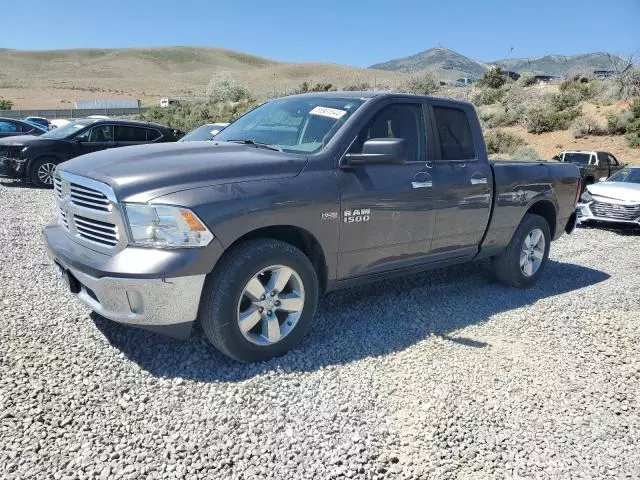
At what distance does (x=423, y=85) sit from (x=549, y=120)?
1320 cm

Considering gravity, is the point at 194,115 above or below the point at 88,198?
below

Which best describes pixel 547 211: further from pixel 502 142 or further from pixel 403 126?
pixel 502 142

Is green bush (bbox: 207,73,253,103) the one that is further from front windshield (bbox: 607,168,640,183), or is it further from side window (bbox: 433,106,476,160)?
side window (bbox: 433,106,476,160)

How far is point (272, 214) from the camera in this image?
12.0ft

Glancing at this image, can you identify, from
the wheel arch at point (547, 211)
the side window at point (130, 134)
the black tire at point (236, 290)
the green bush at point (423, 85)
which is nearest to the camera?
the black tire at point (236, 290)

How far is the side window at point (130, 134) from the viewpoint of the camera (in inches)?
508

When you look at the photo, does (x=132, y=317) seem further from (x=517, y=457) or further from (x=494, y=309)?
(x=494, y=309)

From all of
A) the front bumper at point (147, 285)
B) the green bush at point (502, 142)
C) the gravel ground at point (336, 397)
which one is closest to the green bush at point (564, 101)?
the green bush at point (502, 142)

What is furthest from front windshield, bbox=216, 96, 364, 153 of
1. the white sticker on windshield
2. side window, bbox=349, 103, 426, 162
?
side window, bbox=349, 103, 426, 162

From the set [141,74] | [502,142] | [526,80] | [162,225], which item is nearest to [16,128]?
[162,225]

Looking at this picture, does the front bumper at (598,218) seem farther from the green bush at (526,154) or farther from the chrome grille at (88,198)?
the green bush at (526,154)

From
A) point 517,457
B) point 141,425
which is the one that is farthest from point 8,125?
point 517,457

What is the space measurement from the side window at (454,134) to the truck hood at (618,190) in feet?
23.5

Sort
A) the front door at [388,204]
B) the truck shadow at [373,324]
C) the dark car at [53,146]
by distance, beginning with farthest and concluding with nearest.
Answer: the dark car at [53,146] < the front door at [388,204] < the truck shadow at [373,324]
